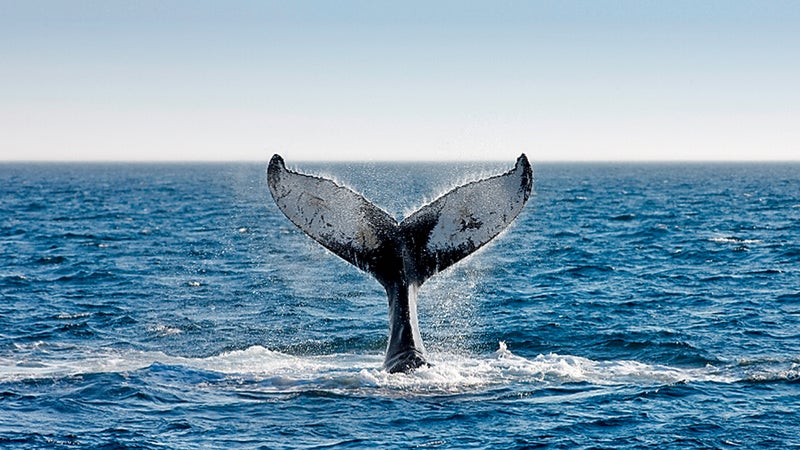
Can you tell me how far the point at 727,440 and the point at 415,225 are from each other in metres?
3.97

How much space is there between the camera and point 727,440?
1000 cm

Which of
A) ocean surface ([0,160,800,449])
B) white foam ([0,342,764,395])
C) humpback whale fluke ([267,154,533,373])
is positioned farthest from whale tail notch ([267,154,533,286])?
white foam ([0,342,764,395])

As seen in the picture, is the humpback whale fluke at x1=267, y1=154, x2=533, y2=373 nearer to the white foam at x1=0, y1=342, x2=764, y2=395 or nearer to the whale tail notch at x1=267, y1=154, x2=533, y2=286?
the whale tail notch at x1=267, y1=154, x2=533, y2=286

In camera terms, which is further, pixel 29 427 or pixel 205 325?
pixel 205 325

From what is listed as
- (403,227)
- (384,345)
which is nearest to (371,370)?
(403,227)

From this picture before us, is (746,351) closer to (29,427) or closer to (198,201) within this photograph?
(29,427)

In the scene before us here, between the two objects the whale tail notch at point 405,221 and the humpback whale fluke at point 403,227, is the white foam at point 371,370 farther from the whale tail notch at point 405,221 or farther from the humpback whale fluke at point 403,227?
the whale tail notch at point 405,221

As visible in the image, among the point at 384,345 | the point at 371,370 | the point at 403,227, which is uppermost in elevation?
the point at 403,227

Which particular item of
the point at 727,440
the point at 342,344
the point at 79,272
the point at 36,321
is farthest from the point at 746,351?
the point at 79,272

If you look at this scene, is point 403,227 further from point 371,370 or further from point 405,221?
point 371,370

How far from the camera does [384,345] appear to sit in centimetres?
1505

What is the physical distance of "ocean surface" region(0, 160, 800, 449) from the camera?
1029 cm

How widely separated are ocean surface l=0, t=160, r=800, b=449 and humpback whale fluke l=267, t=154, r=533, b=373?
0.39 metres

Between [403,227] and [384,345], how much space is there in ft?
12.7
